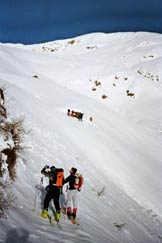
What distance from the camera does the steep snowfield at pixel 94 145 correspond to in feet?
36.7

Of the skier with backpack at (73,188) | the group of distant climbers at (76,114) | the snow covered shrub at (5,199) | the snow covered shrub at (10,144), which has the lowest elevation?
the snow covered shrub at (5,199)

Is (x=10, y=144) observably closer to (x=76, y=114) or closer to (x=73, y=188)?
(x=73, y=188)

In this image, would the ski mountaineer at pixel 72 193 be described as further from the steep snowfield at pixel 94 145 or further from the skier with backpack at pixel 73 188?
the steep snowfield at pixel 94 145

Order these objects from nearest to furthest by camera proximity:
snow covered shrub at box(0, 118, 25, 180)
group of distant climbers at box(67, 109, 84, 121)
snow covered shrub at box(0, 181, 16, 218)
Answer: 1. snow covered shrub at box(0, 181, 16, 218)
2. snow covered shrub at box(0, 118, 25, 180)
3. group of distant climbers at box(67, 109, 84, 121)

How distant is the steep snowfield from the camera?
440 inches

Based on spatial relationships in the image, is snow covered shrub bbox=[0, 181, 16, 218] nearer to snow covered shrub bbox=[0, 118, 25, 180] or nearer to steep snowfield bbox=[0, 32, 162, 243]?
steep snowfield bbox=[0, 32, 162, 243]

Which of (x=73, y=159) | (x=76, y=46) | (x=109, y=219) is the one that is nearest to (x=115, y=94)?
(x=73, y=159)

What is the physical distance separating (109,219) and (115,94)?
25831 mm

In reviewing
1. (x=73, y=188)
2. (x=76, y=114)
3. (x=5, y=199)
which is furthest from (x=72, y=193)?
(x=76, y=114)

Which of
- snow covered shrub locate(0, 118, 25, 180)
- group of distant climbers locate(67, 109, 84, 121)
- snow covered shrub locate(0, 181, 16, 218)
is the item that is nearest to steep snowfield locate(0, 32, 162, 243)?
snow covered shrub locate(0, 181, 16, 218)

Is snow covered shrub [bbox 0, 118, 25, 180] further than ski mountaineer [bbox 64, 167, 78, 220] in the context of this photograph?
Yes

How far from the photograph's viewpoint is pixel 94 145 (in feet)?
70.1

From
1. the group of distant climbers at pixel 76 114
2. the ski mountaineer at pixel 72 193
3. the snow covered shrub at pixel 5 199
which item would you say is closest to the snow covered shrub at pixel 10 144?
the snow covered shrub at pixel 5 199

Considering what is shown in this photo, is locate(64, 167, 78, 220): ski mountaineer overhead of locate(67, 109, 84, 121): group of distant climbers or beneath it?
beneath
